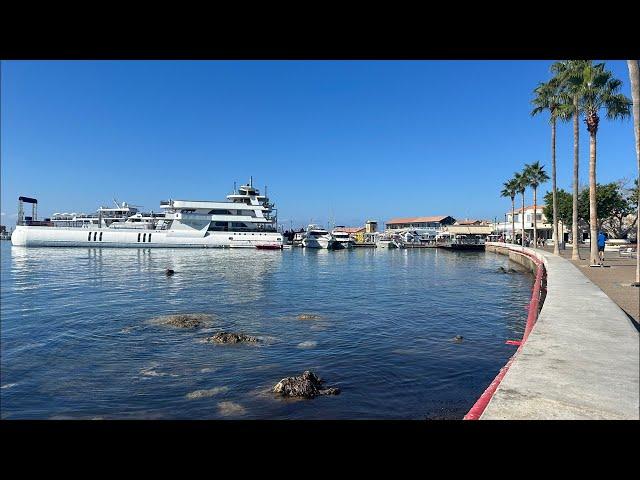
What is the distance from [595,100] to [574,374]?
27.0 metres

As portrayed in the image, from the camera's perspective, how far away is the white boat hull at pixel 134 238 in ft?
227

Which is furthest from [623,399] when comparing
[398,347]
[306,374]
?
[398,347]

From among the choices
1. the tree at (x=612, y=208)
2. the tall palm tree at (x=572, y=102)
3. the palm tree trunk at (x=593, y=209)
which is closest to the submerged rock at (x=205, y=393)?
the palm tree trunk at (x=593, y=209)

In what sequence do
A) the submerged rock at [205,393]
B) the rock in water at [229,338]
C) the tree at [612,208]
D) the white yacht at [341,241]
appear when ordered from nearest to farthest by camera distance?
the submerged rock at [205,393] < the rock in water at [229,338] < the tree at [612,208] < the white yacht at [341,241]

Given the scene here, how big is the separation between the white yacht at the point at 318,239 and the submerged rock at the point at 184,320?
6530 cm

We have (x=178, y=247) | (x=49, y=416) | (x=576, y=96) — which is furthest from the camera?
(x=178, y=247)

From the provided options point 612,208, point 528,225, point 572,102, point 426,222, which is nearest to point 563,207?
point 612,208

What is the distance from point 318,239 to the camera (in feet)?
270

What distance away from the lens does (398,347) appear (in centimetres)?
1126

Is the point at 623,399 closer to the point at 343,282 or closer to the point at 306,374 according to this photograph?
the point at 306,374

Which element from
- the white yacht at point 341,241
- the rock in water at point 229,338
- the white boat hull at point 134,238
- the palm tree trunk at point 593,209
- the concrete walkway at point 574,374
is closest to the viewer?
the concrete walkway at point 574,374

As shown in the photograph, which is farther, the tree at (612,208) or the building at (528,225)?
the building at (528,225)

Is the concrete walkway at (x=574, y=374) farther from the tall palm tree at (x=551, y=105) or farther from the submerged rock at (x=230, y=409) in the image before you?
the tall palm tree at (x=551, y=105)
